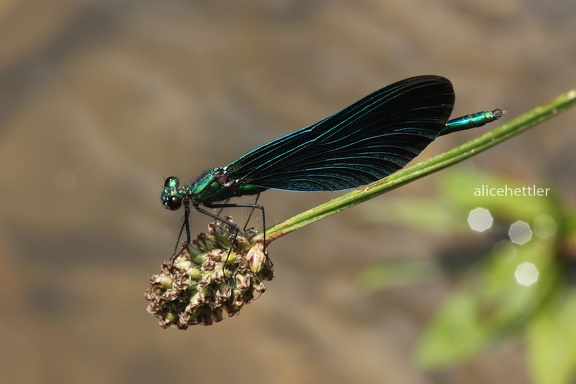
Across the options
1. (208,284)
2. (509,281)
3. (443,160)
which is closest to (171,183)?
(208,284)

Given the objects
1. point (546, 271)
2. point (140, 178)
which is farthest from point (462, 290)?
point (140, 178)

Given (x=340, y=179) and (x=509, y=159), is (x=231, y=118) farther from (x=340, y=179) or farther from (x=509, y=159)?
(x=340, y=179)

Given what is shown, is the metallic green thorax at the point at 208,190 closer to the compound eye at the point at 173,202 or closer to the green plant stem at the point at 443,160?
the compound eye at the point at 173,202

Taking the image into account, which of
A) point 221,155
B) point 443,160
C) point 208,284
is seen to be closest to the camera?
point 443,160

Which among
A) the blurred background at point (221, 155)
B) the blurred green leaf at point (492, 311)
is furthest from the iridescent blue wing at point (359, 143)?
the blurred background at point (221, 155)

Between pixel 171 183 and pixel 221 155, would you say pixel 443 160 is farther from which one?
pixel 221 155

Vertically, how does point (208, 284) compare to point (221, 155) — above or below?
below

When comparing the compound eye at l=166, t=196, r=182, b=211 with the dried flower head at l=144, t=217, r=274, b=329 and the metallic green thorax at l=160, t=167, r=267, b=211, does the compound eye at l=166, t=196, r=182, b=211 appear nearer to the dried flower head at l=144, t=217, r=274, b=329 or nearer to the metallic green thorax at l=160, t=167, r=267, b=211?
the metallic green thorax at l=160, t=167, r=267, b=211
